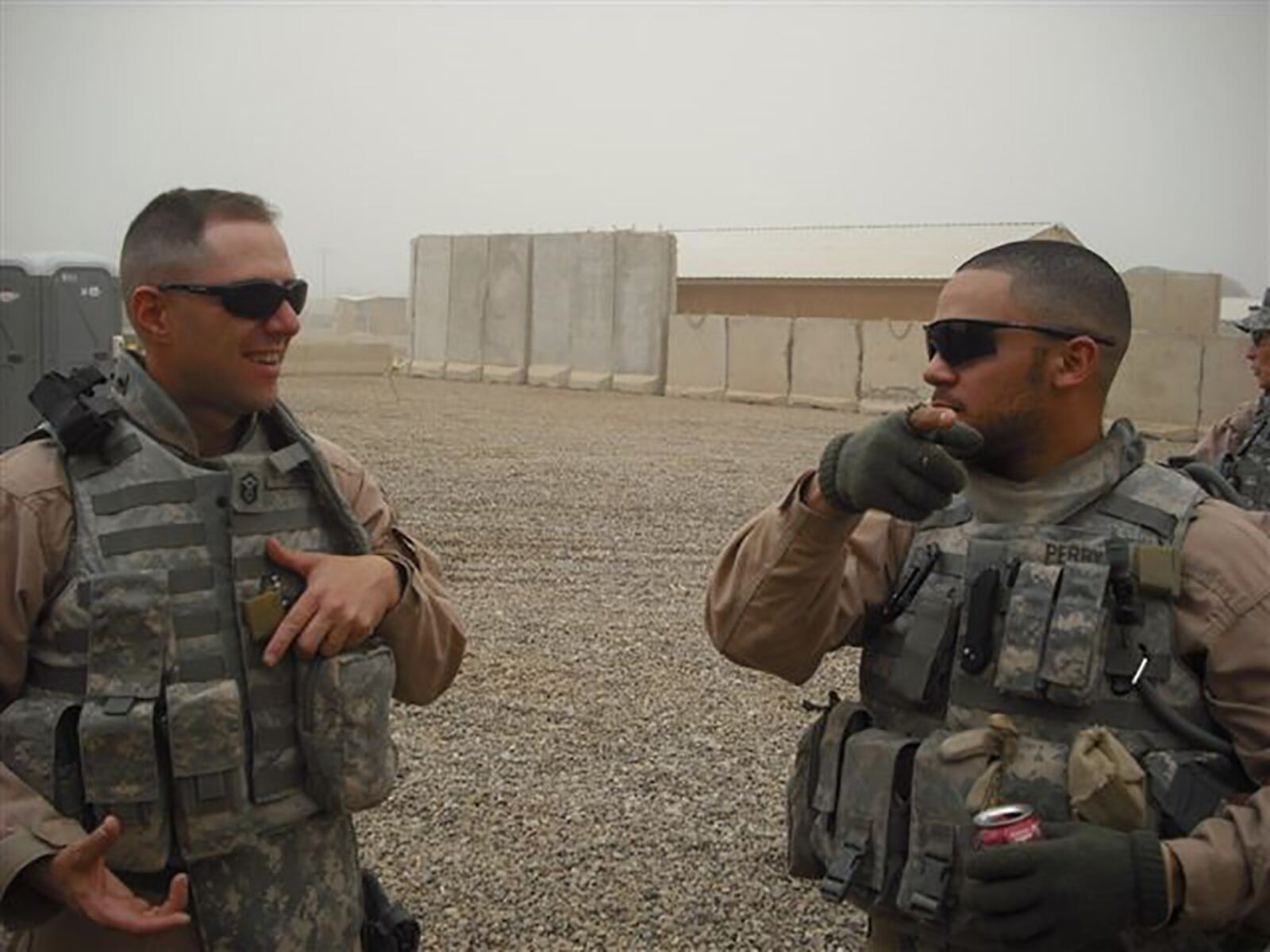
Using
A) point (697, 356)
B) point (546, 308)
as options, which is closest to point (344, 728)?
point (697, 356)

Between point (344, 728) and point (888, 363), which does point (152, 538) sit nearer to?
Result: point (344, 728)

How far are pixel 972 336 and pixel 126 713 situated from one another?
165 centimetres

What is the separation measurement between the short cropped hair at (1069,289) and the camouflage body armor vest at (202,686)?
1346 millimetres

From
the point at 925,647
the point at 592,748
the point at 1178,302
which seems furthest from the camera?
the point at 1178,302

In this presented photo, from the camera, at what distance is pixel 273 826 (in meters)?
2.48

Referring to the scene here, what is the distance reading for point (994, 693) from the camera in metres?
2.52

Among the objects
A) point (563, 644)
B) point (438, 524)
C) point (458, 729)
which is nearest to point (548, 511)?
point (438, 524)

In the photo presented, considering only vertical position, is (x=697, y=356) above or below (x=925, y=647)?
below

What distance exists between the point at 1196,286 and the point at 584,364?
11.7m

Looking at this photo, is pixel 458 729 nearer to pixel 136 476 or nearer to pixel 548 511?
pixel 136 476

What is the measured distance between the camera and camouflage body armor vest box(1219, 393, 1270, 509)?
19.9 ft

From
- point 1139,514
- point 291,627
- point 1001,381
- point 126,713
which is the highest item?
point 1001,381

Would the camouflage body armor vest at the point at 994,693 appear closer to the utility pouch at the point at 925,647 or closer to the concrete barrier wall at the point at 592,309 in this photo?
the utility pouch at the point at 925,647

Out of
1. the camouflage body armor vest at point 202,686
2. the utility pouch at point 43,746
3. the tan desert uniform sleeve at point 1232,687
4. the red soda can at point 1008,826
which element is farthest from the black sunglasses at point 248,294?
the tan desert uniform sleeve at point 1232,687
